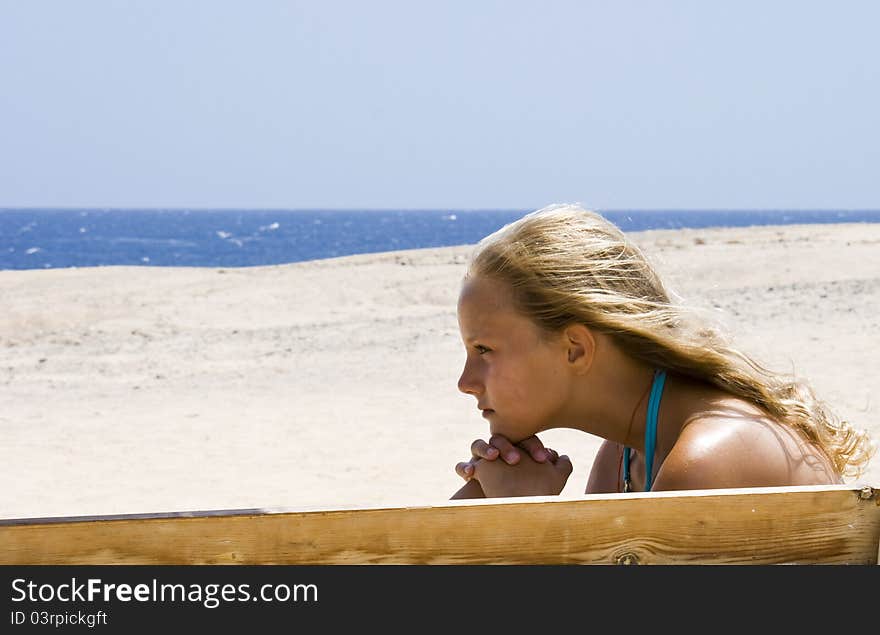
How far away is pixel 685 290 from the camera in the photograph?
226 centimetres

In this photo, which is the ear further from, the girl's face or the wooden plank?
the wooden plank

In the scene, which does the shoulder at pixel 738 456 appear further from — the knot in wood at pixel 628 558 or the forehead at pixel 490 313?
the forehead at pixel 490 313

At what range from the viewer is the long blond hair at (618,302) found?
1.94m

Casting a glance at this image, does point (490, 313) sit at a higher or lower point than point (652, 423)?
higher

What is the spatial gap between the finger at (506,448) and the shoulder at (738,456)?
35 cm

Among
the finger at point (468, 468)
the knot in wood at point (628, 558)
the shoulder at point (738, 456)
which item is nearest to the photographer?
the knot in wood at point (628, 558)

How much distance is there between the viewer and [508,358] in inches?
77.7

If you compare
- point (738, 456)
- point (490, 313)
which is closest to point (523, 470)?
point (490, 313)

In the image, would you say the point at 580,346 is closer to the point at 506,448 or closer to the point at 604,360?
the point at 604,360

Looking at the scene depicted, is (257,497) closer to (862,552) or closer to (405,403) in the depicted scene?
(405,403)

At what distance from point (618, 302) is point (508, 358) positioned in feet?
0.75

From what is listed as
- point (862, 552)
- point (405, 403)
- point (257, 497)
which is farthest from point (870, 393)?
point (862, 552)

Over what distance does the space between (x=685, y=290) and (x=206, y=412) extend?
277 inches

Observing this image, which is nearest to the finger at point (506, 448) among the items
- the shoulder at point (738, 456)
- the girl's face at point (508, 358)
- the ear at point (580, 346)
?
the girl's face at point (508, 358)
